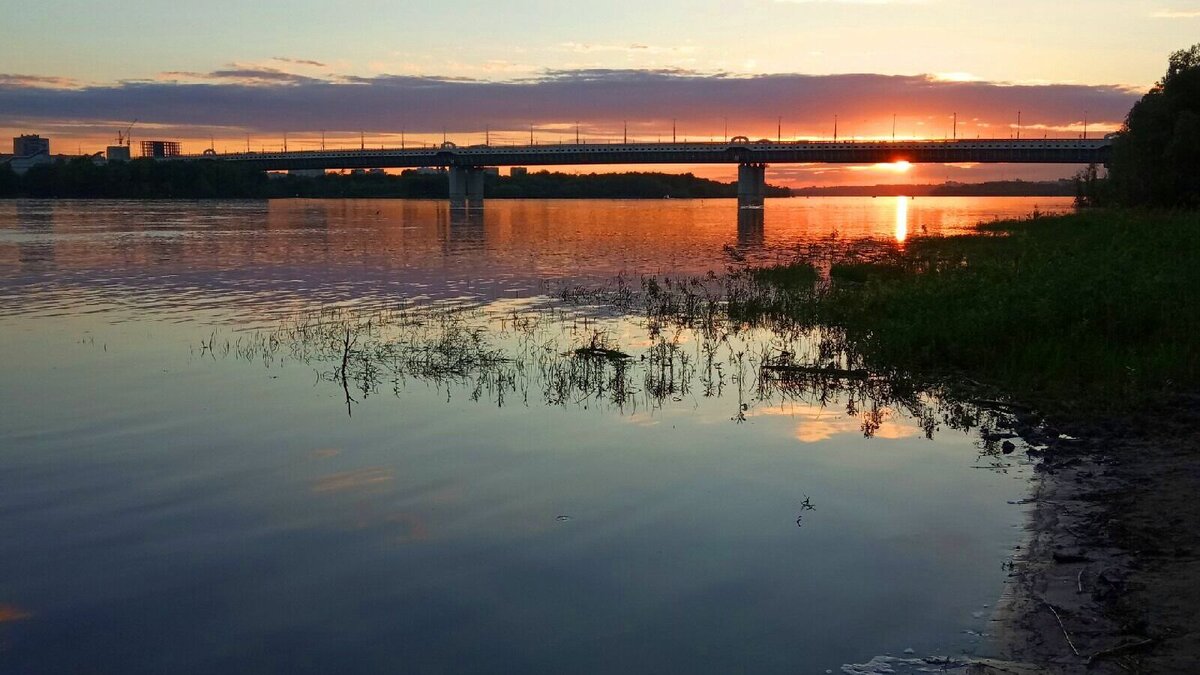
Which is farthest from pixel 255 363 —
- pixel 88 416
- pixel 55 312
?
pixel 55 312

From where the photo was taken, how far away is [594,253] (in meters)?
57.8

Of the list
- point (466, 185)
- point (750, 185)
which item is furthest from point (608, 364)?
point (466, 185)

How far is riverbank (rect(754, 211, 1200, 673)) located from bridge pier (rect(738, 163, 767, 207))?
141m

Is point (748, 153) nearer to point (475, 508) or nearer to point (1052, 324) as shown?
point (1052, 324)

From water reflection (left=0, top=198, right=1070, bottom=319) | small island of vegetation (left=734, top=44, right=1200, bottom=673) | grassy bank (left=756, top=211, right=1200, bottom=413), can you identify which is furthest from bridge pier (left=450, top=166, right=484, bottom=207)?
grassy bank (left=756, top=211, right=1200, bottom=413)

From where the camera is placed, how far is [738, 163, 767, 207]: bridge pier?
172 metres

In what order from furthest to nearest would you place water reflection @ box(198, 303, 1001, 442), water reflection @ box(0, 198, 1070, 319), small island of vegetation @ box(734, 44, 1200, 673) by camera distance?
water reflection @ box(0, 198, 1070, 319), water reflection @ box(198, 303, 1001, 442), small island of vegetation @ box(734, 44, 1200, 673)

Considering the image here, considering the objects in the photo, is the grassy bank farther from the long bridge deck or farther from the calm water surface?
the long bridge deck

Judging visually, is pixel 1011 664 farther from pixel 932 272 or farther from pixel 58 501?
pixel 932 272

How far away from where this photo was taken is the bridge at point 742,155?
149875 millimetres

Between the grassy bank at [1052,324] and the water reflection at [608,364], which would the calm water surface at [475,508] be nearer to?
the water reflection at [608,364]

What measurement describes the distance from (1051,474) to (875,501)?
2396 mm

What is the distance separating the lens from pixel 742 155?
172125 mm

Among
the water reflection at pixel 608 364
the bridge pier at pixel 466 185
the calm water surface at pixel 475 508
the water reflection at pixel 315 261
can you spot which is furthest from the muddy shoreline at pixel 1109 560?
the bridge pier at pixel 466 185
